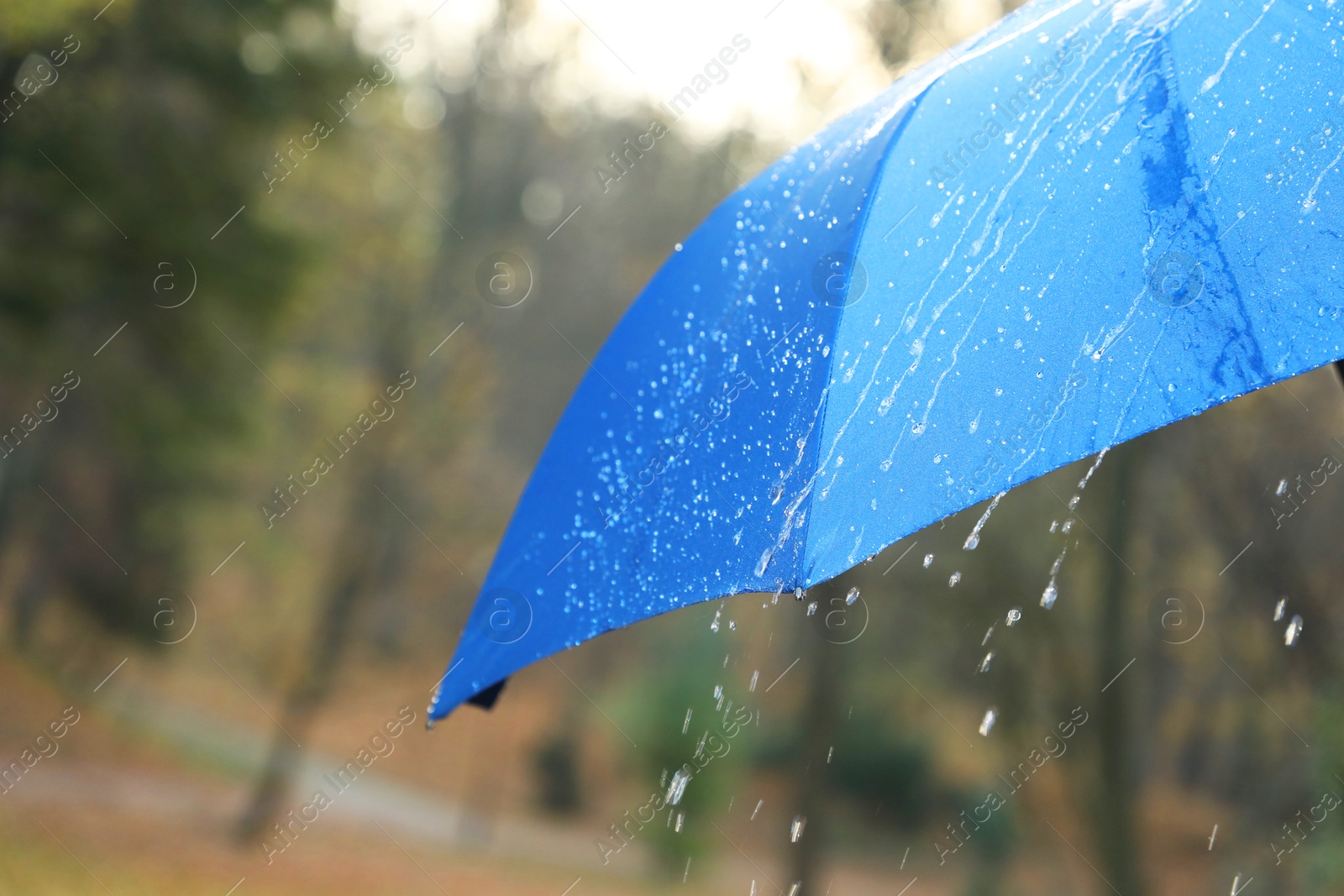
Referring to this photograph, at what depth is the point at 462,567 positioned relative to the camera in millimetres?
21438

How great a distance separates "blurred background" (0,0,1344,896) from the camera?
1009cm

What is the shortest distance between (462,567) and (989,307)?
68.1ft

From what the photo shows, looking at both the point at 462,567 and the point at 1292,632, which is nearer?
the point at 1292,632

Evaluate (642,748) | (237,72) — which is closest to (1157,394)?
(237,72)

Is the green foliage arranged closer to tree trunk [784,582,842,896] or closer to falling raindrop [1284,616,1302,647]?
tree trunk [784,582,842,896]

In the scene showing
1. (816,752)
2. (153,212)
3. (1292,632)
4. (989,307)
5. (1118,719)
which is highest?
(153,212)

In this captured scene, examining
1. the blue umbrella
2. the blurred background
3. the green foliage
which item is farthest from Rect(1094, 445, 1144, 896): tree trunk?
the green foliage

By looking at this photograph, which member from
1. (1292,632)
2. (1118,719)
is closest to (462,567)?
(1118,719)

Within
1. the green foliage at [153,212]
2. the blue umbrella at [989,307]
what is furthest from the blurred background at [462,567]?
the blue umbrella at [989,307]

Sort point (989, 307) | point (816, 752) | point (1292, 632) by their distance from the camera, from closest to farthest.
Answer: point (989, 307)
point (1292, 632)
point (816, 752)

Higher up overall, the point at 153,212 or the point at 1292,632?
the point at 153,212

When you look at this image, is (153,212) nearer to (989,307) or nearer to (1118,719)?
(1118,719)

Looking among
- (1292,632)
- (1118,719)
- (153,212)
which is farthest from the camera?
(153,212)

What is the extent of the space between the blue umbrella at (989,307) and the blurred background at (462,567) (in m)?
3.22
